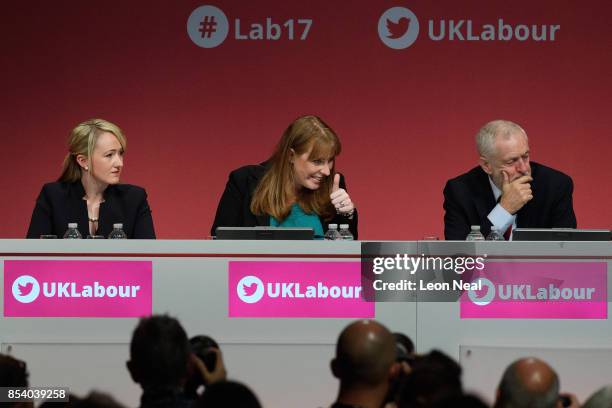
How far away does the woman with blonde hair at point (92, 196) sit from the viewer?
4688mm

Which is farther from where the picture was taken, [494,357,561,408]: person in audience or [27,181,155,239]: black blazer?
[27,181,155,239]: black blazer

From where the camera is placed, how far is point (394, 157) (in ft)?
21.3

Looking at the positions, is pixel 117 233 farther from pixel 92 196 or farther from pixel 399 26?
pixel 399 26

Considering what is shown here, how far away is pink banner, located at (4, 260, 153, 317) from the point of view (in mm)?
4090

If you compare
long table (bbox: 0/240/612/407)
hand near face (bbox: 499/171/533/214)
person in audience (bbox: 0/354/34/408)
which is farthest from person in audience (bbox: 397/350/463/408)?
hand near face (bbox: 499/171/533/214)

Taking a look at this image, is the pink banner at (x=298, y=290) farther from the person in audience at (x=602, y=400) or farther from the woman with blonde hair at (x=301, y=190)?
the person in audience at (x=602, y=400)

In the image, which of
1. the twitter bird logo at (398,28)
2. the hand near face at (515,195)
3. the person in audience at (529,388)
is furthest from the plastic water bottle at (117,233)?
the twitter bird logo at (398,28)

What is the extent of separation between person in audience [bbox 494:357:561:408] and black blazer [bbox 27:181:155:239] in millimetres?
2404

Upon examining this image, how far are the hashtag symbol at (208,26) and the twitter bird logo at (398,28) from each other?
37.6 inches

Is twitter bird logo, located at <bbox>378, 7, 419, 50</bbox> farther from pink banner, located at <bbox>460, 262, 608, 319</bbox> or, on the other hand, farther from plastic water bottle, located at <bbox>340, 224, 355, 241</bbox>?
pink banner, located at <bbox>460, 262, 608, 319</bbox>

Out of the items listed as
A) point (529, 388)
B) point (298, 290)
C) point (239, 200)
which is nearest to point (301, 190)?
point (239, 200)

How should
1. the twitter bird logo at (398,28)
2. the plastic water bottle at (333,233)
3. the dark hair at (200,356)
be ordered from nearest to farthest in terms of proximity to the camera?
the dark hair at (200,356)
the plastic water bottle at (333,233)
the twitter bird logo at (398,28)

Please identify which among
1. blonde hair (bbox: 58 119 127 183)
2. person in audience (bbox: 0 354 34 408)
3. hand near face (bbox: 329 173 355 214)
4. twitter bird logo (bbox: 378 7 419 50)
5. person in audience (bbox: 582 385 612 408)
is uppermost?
twitter bird logo (bbox: 378 7 419 50)

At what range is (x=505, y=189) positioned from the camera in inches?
184
